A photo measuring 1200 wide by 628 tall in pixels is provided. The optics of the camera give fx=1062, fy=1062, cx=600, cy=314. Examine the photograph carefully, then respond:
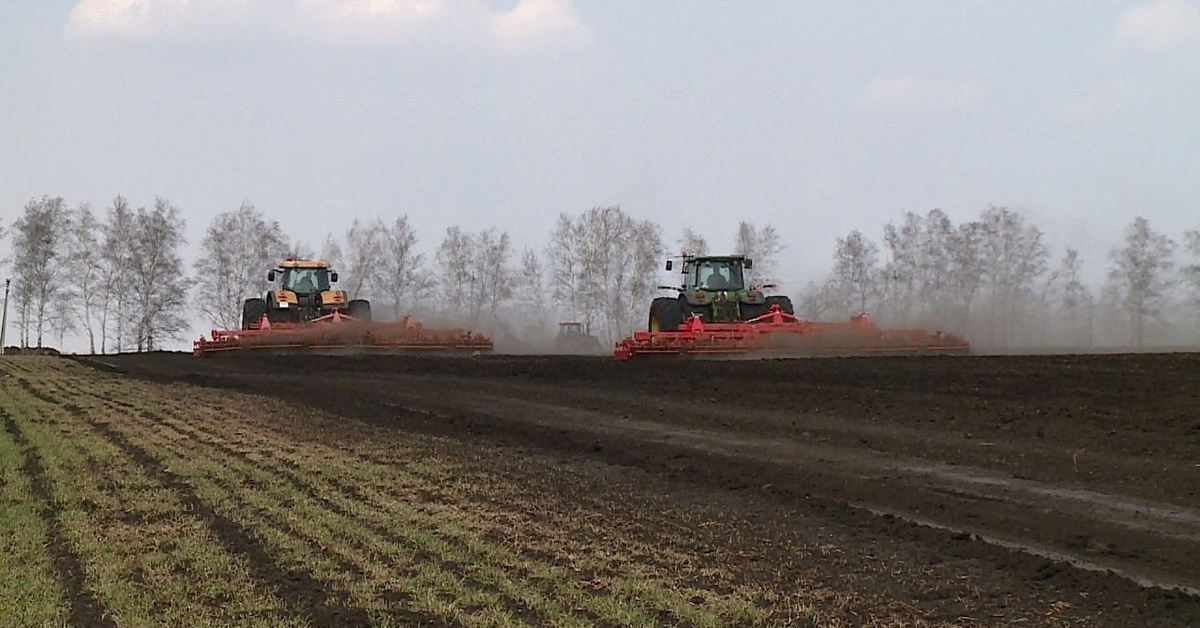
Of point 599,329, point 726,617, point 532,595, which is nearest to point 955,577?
point 726,617

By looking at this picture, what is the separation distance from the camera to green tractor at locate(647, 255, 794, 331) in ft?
81.1

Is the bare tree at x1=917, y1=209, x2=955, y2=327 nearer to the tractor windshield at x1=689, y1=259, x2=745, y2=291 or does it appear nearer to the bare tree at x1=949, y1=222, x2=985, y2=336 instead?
the bare tree at x1=949, y1=222, x2=985, y2=336

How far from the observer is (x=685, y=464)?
1052 cm

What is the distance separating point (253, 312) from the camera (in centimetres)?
3378

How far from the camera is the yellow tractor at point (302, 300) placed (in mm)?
32656

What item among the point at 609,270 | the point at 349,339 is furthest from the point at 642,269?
the point at 349,339

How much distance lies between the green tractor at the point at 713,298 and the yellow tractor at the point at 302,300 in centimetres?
1122

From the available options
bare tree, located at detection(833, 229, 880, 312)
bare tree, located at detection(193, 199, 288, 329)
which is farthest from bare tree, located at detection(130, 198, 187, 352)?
bare tree, located at detection(833, 229, 880, 312)

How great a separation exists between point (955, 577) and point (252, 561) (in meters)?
4.30

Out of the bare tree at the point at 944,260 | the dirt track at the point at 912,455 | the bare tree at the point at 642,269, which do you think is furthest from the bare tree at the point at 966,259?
the dirt track at the point at 912,455

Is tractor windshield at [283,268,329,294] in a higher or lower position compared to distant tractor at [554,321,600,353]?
higher

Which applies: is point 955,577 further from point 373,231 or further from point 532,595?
point 373,231

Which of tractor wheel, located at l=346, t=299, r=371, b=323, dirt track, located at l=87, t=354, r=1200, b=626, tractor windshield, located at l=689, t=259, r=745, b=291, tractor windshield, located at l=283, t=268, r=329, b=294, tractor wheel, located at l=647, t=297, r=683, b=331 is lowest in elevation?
dirt track, located at l=87, t=354, r=1200, b=626

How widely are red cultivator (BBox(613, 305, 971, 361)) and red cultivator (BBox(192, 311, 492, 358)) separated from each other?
28.1ft
